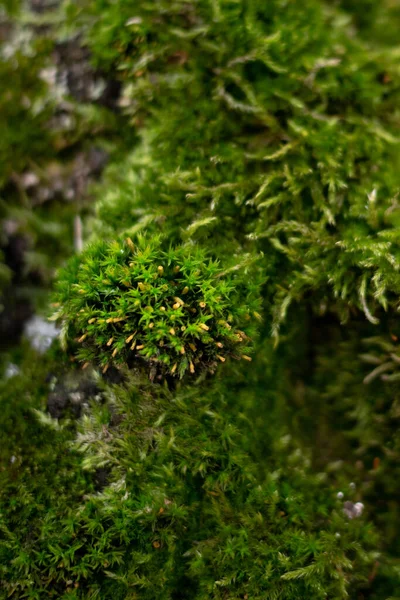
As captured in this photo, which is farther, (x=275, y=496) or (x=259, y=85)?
(x=259, y=85)

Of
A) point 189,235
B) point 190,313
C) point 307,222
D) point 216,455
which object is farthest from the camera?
point 307,222

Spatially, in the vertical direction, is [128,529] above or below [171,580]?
above

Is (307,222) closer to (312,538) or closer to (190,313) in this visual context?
(190,313)

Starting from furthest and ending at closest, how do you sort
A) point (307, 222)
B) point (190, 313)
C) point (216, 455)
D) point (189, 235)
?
point (307, 222)
point (189, 235)
point (216, 455)
point (190, 313)

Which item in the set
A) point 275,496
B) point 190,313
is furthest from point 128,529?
point 190,313
